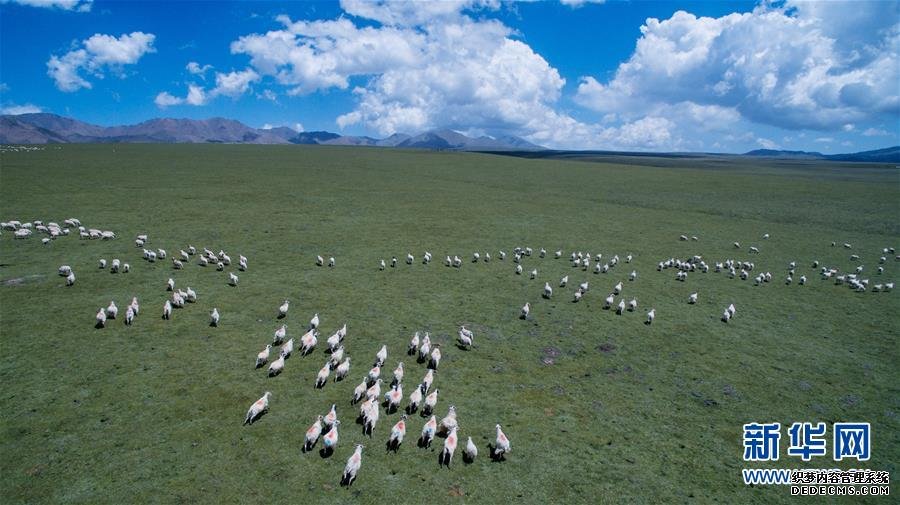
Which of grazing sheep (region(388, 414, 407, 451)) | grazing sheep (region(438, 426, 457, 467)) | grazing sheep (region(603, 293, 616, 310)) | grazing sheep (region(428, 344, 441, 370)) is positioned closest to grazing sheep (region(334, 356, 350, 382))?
grazing sheep (region(428, 344, 441, 370))

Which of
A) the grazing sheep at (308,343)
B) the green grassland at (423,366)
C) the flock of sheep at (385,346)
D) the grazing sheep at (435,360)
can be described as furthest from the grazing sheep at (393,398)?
the grazing sheep at (308,343)

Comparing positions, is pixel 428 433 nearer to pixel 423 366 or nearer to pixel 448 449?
pixel 448 449

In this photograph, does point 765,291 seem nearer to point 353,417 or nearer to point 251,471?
point 353,417

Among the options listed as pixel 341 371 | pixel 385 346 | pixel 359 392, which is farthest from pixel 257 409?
pixel 385 346

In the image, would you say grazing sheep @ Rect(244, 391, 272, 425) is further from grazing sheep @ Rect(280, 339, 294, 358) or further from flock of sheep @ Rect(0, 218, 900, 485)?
grazing sheep @ Rect(280, 339, 294, 358)

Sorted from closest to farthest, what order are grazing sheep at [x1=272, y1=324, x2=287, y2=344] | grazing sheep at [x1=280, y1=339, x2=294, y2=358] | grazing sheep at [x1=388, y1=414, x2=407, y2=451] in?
grazing sheep at [x1=388, y1=414, x2=407, y2=451]
grazing sheep at [x1=280, y1=339, x2=294, y2=358]
grazing sheep at [x1=272, y1=324, x2=287, y2=344]

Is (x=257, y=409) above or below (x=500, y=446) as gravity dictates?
above
